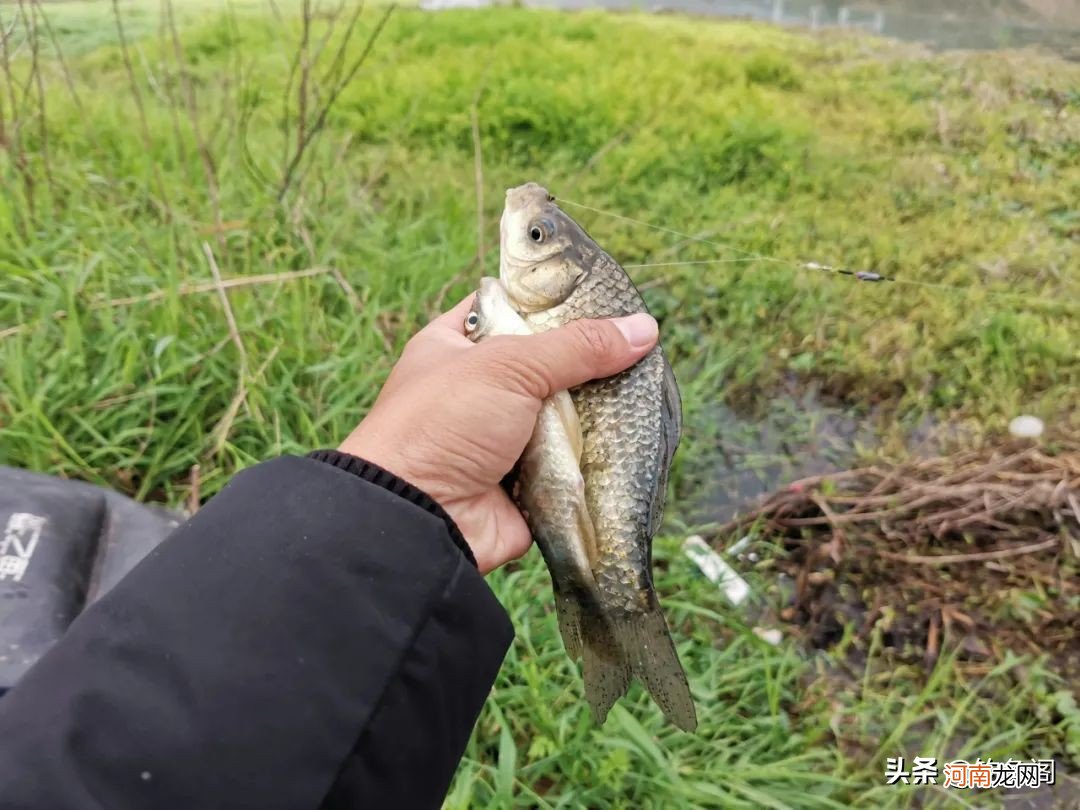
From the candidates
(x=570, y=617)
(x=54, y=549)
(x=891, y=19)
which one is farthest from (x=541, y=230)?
(x=891, y=19)

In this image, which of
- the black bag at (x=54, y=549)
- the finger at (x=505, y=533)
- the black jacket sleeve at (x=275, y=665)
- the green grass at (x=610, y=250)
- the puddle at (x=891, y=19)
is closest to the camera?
the black jacket sleeve at (x=275, y=665)

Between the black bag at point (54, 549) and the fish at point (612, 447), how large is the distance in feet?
4.19

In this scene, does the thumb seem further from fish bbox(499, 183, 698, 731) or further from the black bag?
the black bag

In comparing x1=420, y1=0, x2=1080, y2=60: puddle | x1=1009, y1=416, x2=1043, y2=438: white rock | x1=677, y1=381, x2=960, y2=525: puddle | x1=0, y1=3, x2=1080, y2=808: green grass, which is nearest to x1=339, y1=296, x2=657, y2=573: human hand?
x1=0, y1=3, x2=1080, y2=808: green grass

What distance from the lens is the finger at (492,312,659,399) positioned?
1.42 m

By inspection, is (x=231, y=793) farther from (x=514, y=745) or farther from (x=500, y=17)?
(x=500, y=17)

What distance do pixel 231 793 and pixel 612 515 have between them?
0.77m

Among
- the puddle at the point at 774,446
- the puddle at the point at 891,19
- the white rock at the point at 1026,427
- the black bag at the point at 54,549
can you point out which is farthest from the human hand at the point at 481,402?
the puddle at the point at 891,19

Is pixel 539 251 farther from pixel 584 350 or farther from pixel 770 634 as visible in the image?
pixel 770 634

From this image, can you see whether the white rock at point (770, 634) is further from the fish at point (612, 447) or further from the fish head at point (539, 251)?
the fish head at point (539, 251)

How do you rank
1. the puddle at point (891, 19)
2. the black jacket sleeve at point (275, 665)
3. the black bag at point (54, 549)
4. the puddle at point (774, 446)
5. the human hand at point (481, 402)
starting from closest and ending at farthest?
the black jacket sleeve at point (275, 665) → the human hand at point (481, 402) → the black bag at point (54, 549) → the puddle at point (774, 446) → the puddle at point (891, 19)

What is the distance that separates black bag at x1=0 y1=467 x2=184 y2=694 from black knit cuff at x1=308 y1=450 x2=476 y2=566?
1129 mm

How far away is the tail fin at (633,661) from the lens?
145 centimetres

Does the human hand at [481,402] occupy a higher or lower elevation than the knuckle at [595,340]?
lower
